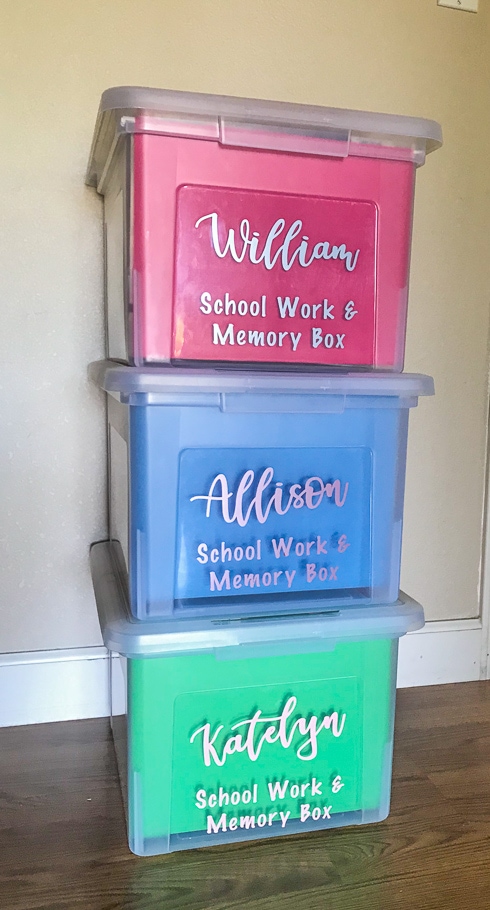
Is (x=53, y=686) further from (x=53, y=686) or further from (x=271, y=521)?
(x=271, y=521)

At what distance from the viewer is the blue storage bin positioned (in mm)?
742

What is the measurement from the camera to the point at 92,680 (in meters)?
1.12

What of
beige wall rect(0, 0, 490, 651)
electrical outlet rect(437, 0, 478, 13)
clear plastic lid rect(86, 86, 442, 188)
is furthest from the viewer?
electrical outlet rect(437, 0, 478, 13)

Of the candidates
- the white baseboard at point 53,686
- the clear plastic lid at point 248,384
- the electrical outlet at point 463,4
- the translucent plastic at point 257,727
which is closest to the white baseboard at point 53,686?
the white baseboard at point 53,686

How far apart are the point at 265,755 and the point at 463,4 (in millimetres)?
1210

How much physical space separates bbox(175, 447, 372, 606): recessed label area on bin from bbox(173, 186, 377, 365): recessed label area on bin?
0.12 m

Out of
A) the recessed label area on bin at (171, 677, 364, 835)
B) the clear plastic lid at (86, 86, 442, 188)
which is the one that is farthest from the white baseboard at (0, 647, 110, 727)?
the clear plastic lid at (86, 86, 442, 188)

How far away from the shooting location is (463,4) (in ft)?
3.72

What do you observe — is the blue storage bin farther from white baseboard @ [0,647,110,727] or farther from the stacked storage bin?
white baseboard @ [0,647,110,727]

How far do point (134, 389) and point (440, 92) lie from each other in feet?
2.71

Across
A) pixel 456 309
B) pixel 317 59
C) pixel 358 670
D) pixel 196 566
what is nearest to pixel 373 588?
pixel 358 670

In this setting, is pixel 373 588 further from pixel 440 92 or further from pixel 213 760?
pixel 440 92

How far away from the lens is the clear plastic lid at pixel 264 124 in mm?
702

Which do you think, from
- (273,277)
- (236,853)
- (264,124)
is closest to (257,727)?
(236,853)
